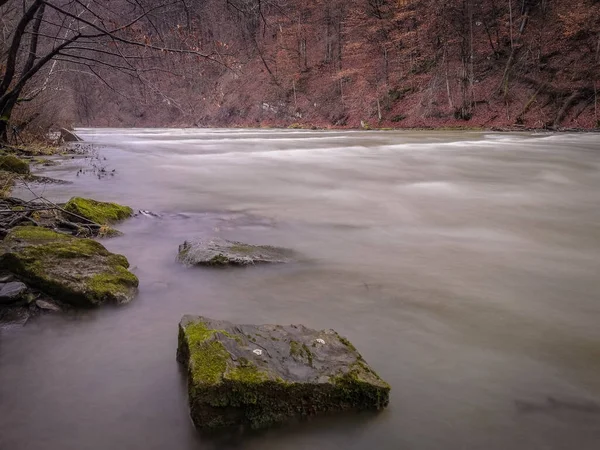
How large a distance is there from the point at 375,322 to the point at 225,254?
1.95 meters

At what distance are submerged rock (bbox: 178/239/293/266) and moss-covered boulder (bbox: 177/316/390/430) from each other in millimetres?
2027

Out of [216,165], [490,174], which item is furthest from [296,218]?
[216,165]

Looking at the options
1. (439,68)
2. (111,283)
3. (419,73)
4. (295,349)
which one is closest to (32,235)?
(111,283)

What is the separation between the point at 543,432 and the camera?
2.42 metres

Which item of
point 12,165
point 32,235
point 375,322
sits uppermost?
point 12,165

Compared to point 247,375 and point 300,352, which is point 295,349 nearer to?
point 300,352

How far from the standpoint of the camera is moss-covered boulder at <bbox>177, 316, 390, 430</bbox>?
2.29 metres

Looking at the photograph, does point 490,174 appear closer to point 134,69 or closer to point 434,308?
point 434,308

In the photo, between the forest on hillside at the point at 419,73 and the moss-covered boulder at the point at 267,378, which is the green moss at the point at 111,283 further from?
the forest on hillside at the point at 419,73

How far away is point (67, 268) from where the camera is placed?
12.4 feet

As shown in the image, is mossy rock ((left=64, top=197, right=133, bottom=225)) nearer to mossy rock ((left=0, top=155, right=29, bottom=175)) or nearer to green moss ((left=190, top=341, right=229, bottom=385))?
mossy rock ((left=0, top=155, right=29, bottom=175))

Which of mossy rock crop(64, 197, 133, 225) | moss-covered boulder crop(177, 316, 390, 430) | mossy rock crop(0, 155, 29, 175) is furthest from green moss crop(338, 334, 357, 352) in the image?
mossy rock crop(0, 155, 29, 175)

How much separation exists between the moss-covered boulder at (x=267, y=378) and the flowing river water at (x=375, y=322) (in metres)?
0.09

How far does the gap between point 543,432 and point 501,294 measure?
1962 mm
